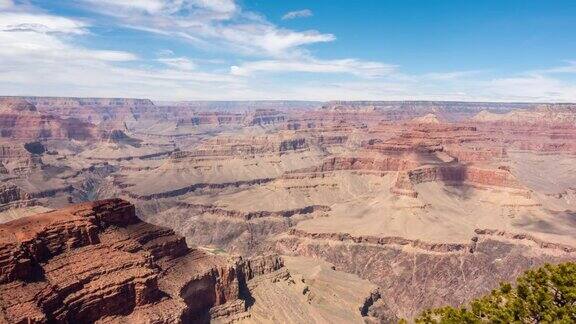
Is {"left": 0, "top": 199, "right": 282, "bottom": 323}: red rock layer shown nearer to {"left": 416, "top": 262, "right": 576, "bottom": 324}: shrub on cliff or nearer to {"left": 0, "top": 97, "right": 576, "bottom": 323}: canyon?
{"left": 0, "top": 97, "right": 576, "bottom": 323}: canyon

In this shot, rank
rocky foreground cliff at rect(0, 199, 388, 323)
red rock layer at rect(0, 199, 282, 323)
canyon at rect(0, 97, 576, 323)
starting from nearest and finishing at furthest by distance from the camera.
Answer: red rock layer at rect(0, 199, 282, 323)
rocky foreground cliff at rect(0, 199, 388, 323)
canyon at rect(0, 97, 576, 323)

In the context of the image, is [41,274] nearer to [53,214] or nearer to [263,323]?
[53,214]

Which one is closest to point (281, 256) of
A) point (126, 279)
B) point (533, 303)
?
point (126, 279)

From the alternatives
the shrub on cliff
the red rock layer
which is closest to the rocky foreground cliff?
the red rock layer

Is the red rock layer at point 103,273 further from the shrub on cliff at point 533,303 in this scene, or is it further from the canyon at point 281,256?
the shrub on cliff at point 533,303

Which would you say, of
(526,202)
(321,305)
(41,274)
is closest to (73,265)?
(41,274)

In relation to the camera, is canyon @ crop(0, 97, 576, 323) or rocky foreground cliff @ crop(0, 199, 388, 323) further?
canyon @ crop(0, 97, 576, 323)
